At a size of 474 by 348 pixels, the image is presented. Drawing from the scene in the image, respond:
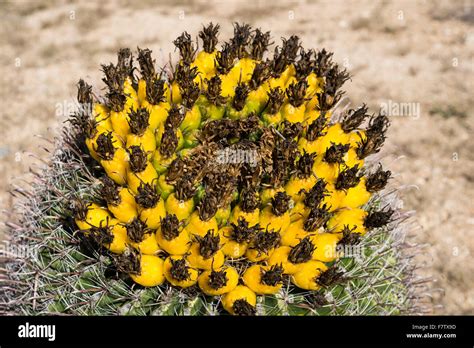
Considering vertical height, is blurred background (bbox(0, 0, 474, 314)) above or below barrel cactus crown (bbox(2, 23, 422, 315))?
above

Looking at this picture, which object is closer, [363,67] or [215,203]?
[215,203]

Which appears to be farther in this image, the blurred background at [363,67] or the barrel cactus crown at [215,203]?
the blurred background at [363,67]

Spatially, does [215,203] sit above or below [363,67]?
below

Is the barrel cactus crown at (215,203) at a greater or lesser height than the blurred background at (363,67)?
lesser
